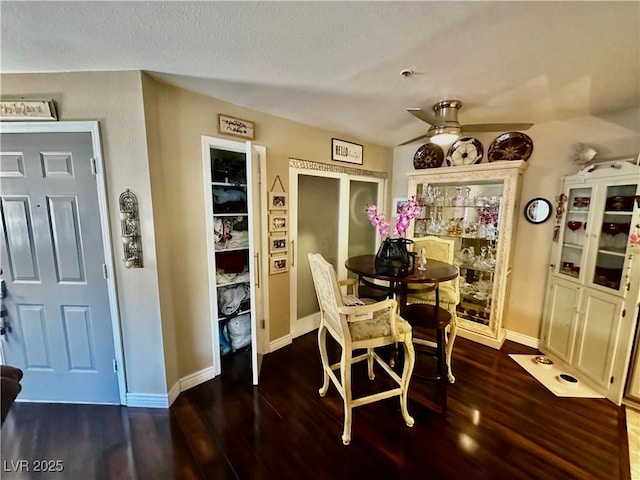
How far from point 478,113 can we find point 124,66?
110 inches

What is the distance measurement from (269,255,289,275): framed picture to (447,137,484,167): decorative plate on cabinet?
7.37 feet

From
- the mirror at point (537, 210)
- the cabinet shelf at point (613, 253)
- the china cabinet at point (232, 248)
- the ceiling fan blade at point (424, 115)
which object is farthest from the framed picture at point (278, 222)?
the cabinet shelf at point (613, 253)

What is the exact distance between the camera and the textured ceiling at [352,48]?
118cm

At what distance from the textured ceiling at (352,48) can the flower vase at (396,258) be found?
3.92ft

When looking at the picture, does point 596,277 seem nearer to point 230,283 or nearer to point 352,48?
point 352,48

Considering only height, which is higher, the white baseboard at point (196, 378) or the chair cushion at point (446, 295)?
the chair cushion at point (446, 295)

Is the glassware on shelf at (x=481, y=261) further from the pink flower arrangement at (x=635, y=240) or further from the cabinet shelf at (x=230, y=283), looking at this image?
the cabinet shelf at (x=230, y=283)

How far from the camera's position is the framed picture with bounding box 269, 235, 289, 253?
2.64 m

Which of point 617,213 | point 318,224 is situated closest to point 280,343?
point 318,224

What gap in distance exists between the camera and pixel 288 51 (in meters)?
1.50

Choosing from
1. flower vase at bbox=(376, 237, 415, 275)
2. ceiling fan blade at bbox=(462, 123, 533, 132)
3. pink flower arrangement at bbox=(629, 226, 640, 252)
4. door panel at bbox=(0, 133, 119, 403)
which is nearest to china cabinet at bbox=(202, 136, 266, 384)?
door panel at bbox=(0, 133, 119, 403)

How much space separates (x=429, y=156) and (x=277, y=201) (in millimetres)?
2075

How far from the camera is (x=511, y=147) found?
2.79 metres

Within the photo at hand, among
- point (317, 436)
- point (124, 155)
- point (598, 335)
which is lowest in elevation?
point (317, 436)
